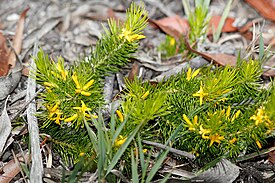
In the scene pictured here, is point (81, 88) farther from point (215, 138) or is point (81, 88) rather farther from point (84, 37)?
point (84, 37)

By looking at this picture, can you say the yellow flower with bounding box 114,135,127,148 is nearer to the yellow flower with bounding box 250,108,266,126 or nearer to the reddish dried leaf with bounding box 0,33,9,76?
the yellow flower with bounding box 250,108,266,126

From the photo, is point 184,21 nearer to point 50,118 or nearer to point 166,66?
point 166,66

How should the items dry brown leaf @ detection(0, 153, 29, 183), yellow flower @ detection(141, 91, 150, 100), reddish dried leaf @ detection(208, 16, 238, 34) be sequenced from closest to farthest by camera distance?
1. yellow flower @ detection(141, 91, 150, 100)
2. dry brown leaf @ detection(0, 153, 29, 183)
3. reddish dried leaf @ detection(208, 16, 238, 34)

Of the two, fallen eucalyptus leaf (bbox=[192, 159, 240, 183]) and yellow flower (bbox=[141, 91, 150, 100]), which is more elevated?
yellow flower (bbox=[141, 91, 150, 100])

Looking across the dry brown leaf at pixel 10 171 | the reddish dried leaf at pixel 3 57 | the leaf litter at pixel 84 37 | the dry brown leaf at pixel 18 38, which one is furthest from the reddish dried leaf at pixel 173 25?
the dry brown leaf at pixel 10 171

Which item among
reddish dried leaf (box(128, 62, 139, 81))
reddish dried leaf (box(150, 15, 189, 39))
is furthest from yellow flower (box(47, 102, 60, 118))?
→ reddish dried leaf (box(150, 15, 189, 39))

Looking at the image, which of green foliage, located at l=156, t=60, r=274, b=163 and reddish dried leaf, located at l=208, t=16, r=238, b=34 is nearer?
green foliage, located at l=156, t=60, r=274, b=163

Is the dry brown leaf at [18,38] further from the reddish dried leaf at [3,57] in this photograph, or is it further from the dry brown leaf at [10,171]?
the dry brown leaf at [10,171]

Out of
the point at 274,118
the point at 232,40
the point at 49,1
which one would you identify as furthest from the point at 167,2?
the point at 274,118
